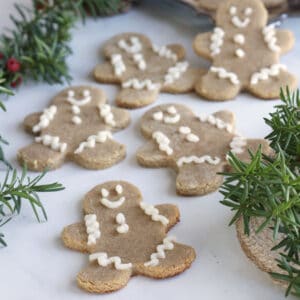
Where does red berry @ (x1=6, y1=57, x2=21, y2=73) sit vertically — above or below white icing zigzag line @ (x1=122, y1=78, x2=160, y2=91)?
above

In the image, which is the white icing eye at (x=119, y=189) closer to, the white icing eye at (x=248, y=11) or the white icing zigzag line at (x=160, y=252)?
the white icing zigzag line at (x=160, y=252)

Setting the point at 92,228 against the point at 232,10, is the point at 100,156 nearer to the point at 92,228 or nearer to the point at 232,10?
the point at 92,228

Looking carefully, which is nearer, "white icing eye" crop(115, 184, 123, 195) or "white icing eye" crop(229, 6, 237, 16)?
"white icing eye" crop(115, 184, 123, 195)

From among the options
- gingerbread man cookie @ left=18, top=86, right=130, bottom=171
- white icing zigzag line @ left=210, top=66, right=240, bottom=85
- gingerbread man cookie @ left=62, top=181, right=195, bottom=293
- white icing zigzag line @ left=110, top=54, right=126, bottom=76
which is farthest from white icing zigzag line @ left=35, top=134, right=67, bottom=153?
white icing zigzag line @ left=210, top=66, right=240, bottom=85

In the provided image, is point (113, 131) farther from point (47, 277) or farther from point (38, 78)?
point (47, 277)

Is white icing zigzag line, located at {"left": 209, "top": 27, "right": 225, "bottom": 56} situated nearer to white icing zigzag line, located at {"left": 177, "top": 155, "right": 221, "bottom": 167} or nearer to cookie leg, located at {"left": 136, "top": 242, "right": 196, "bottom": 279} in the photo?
white icing zigzag line, located at {"left": 177, "top": 155, "right": 221, "bottom": 167}

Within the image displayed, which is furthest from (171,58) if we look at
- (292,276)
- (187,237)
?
(292,276)
